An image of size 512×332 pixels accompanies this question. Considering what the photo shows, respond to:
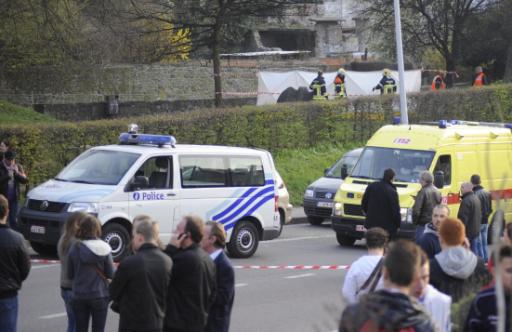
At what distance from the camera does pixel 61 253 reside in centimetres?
898

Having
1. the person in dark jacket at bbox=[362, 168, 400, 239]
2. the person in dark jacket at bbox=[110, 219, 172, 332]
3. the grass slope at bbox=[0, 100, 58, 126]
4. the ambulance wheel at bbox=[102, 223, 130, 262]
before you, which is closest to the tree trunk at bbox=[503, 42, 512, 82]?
the grass slope at bbox=[0, 100, 58, 126]

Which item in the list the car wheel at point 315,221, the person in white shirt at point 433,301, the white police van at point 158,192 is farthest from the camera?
the car wheel at point 315,221

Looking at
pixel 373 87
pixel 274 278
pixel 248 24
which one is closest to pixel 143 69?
pixel 248 24

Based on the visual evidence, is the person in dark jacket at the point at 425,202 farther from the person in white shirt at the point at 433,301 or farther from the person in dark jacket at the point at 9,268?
the person in white shirt at the point at 433,301

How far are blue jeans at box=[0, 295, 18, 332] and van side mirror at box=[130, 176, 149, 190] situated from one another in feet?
23.0

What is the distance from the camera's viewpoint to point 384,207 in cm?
1473

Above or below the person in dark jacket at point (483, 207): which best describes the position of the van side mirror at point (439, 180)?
above

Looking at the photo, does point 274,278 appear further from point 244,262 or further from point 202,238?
point 202,238

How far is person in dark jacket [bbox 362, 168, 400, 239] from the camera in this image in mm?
14703

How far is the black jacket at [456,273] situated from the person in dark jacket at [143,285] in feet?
6.99

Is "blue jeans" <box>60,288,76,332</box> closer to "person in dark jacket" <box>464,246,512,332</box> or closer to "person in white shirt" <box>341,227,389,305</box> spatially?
"person in white shirt" <box>341,227,389,305</box>

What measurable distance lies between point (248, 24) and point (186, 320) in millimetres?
28625

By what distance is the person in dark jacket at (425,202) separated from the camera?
582 inches

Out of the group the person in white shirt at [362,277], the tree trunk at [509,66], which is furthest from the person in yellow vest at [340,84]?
the person in white shirt at [362,277]
